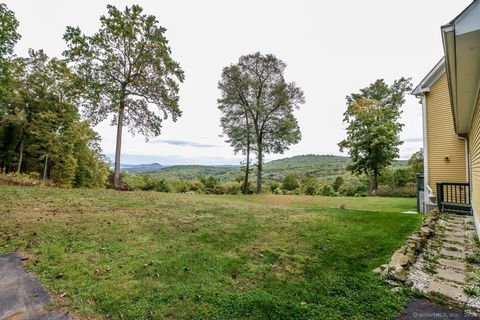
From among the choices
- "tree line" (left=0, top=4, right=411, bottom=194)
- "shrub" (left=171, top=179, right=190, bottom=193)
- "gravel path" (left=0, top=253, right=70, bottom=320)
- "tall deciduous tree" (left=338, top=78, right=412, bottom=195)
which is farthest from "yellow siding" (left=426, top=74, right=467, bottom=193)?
"shrub" (left=171, top=179, right=190, bottom=193)

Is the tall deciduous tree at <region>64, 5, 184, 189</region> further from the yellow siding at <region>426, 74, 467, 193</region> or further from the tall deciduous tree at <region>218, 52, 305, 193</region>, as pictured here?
the yellow siding at <region>426, 74, 467, 193</region>

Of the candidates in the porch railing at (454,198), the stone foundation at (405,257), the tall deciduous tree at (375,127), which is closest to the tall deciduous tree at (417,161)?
the tall deciduous tree at (375,127)

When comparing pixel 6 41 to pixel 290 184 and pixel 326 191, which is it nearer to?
pixel 290 184

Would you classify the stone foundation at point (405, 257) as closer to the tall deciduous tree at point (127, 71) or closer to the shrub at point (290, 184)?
the tall deciduous tree at point (127, 71)

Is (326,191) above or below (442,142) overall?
below

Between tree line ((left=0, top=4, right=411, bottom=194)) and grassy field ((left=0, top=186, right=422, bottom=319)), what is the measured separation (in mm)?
8223

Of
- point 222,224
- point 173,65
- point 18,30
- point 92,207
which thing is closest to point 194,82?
point 173,65

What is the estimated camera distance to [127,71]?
13.2m

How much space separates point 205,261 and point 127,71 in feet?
42.8

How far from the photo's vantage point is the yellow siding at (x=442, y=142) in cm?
877

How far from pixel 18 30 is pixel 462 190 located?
23923 millimetres

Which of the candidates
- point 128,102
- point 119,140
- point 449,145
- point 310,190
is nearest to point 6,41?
point 128,102

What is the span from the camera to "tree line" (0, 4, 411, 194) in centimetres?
1260

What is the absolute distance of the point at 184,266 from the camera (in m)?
3.57
